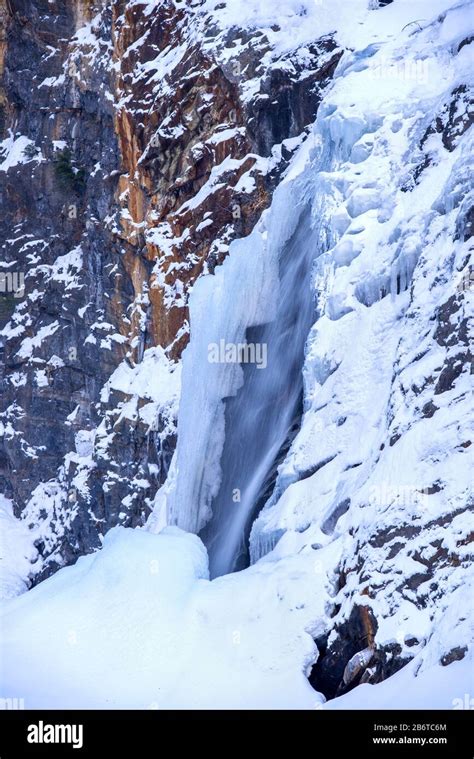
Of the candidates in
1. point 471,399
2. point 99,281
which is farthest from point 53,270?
point 471,399

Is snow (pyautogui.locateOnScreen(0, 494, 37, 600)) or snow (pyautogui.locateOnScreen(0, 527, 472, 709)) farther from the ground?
snow (pyautogui.locateOnScreen(0, 527, 472, 709))

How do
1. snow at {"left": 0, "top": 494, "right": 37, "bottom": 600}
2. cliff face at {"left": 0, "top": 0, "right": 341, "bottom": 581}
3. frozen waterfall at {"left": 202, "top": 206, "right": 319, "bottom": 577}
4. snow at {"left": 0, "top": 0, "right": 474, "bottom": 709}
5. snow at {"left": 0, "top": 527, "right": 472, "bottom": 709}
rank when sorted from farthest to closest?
snow at {"left": 0, "top": 494, "right": 37, "bottom": 600} → cliff face at {"left": 0, "top": 0, "right": 341, "bottom": 581} → frozen waterfall at {"left": 202, "top": 206, "right": 319, "bottom": 577} → snow at {"left": 0, "top": 527, "right": 472, "bottom": 709} → snow at {"left": 0, "top": 0, "right": 474, "bottom": 709}

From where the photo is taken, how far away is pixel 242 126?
90.2 ft

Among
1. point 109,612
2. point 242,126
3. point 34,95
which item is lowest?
point 109,612

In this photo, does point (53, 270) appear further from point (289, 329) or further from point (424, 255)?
point (424, 255)

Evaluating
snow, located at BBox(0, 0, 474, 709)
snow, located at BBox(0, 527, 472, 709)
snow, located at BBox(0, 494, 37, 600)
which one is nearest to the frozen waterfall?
snow, located at BBox(0, 0, 474, 709)

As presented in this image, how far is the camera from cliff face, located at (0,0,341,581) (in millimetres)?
27594

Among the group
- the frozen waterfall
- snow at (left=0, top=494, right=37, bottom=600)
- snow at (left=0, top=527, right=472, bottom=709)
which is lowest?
snow at (left=0, top=494, right=37, bottom=600)

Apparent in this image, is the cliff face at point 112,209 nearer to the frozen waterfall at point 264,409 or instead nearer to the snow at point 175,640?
the frozen waterfall at point 264,409

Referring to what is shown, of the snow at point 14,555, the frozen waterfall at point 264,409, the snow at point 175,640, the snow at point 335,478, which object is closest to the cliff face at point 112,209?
the snow at point 14,555

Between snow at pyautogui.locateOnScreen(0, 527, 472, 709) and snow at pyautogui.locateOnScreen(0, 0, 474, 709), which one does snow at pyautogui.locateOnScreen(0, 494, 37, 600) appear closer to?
snow at pyautogui.locateOnScreen(0, 0, 474, 709)

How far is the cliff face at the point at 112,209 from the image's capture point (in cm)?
2759

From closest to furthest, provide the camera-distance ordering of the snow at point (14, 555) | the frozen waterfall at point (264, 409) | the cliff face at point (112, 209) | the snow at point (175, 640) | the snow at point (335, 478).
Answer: the snow at point (335, 478) → the snow at point (175, 640) → the frozen waterfall at point (264, 409) → the cliff face at point (112, 209) → the snow at point (14, 555)

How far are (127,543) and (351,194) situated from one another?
6224 millimetres
